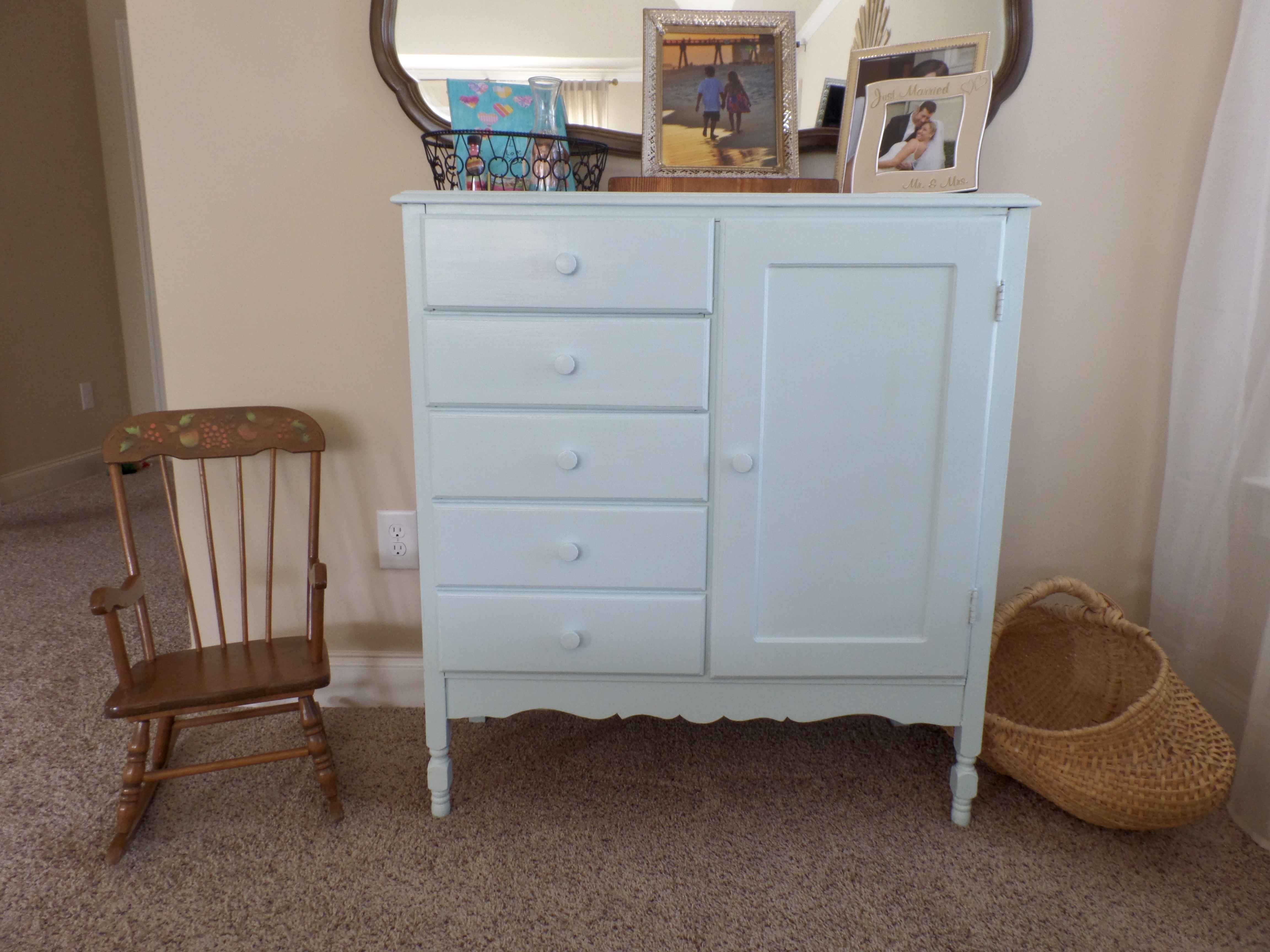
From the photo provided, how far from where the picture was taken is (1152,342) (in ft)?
5.36

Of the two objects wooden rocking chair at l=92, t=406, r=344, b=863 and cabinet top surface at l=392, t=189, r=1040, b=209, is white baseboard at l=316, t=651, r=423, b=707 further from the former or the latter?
cabinet top surface at l=392, t=189, r=1040, b=209

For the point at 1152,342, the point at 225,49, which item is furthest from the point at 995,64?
the point at 225,49

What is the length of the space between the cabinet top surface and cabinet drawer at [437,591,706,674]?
591 mm

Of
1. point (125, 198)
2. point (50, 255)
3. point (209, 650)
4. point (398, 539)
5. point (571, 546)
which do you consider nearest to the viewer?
point (571, 546)

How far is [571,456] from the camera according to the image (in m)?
1.22

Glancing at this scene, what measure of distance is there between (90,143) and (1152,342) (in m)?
3.94

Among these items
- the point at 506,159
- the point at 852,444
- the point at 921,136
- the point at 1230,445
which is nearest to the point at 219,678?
the point at 506,159

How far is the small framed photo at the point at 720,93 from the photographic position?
1432mm

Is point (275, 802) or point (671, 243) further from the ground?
point (671, 243)

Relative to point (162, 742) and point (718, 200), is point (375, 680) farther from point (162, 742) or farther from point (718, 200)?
point (718, 200)

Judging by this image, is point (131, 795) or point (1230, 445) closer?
point (131, 795)

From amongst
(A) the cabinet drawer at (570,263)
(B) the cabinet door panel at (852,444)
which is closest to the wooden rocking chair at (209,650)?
(A) the cabinet drawer at (570,263)

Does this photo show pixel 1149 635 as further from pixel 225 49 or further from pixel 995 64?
pixel 225 49

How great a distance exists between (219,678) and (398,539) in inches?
18.3
